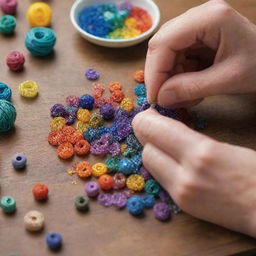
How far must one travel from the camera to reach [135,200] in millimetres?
770

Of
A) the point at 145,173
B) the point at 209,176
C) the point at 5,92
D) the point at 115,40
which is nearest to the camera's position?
the point at 209,176

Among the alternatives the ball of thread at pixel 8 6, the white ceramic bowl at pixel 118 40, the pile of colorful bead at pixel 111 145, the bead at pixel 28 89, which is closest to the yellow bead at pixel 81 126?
the pile of colorful bead at pixel 111 145

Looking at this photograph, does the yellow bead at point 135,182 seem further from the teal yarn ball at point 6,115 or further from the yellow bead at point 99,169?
the teal yarn ball at point 6,115

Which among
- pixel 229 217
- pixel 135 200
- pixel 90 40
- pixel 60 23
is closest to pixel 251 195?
pixel 229 217

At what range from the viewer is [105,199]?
779mm

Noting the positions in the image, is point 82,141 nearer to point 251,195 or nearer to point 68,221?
point 68,221

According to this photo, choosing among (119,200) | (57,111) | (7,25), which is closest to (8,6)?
(7,25)

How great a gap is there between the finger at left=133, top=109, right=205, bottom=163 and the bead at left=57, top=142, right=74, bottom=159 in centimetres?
12

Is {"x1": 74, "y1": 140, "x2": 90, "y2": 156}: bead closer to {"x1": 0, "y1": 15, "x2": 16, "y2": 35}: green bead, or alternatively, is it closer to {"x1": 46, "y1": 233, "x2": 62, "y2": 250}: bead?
{"x1": 46, "y1": 233, "x2": 62, "y2": 250}: bead

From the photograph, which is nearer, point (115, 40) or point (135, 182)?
point (135, 182)

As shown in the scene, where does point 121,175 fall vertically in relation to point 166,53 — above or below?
below

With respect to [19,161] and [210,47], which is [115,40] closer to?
[210,47]

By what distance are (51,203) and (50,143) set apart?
12cm

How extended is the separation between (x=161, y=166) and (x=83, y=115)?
21 centimetres
